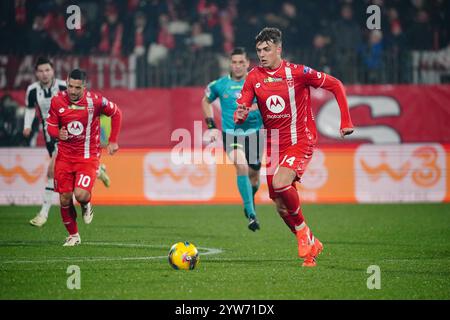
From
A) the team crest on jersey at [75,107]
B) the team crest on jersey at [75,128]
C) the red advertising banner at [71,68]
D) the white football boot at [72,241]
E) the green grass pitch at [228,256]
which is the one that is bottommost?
the green grass pitch at [228,256]

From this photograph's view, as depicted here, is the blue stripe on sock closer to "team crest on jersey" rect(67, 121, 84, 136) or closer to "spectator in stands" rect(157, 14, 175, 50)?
"team crest on jersey" rect(67, 121, 84, 136)

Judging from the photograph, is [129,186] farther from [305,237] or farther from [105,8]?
[305,237]

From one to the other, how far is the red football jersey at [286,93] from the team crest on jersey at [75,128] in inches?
114

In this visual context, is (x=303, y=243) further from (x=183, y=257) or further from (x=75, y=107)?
(x=75, y=107)

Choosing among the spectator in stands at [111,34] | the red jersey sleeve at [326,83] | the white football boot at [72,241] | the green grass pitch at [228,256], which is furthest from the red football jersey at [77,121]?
the spectator in stands at [111,34]

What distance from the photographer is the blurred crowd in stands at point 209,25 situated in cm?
2200

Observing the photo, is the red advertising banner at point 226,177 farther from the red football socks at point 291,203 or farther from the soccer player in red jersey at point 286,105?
the red football socks at point 291,203

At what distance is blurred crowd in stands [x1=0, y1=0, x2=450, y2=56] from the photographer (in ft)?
72.2

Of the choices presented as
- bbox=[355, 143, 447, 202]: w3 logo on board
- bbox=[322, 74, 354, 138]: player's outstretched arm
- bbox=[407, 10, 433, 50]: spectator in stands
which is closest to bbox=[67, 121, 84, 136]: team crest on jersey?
bbox=[322, 74, 354, 138]: player's outstretched arm

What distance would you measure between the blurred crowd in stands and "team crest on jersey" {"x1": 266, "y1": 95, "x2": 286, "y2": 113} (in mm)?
11002

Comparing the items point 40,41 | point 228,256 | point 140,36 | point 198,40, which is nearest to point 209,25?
point 198,40

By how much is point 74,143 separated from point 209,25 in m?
10.7

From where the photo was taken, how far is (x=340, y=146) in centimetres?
2045
